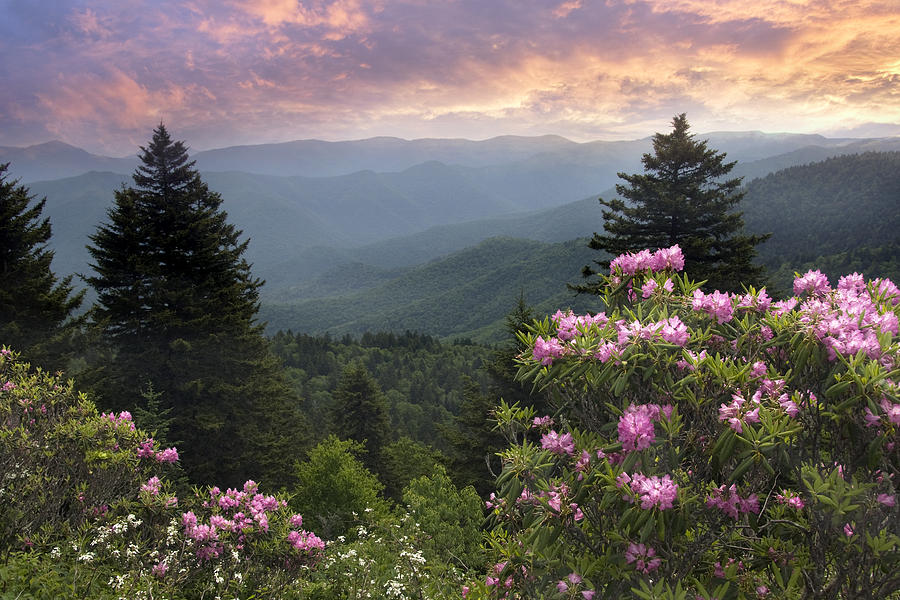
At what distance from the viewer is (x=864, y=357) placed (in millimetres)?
2176

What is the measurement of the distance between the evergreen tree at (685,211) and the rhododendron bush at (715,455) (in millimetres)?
14006

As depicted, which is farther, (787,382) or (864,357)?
(787,382)

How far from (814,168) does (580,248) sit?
3727 inches

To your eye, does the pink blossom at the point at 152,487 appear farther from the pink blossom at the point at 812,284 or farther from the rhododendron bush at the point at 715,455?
the pink blossom at the point at 812,284

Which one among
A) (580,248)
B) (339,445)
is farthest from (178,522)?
(580,248)

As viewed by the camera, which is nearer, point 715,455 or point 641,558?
point 715,455

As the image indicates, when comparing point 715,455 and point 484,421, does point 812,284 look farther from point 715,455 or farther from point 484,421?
point 484,421

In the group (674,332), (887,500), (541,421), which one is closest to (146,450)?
(541,421)

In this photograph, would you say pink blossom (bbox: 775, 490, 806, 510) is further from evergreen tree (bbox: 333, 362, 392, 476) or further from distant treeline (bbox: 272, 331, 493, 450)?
distant treeline (bbox: 272, 331, 493, 450)

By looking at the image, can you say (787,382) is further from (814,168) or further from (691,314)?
(814,168)

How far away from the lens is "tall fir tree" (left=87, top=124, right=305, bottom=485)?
55.5 ft

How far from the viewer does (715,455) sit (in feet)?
7.16

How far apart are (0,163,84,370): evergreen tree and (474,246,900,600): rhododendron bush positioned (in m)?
18.7

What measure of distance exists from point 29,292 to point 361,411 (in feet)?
63.2
